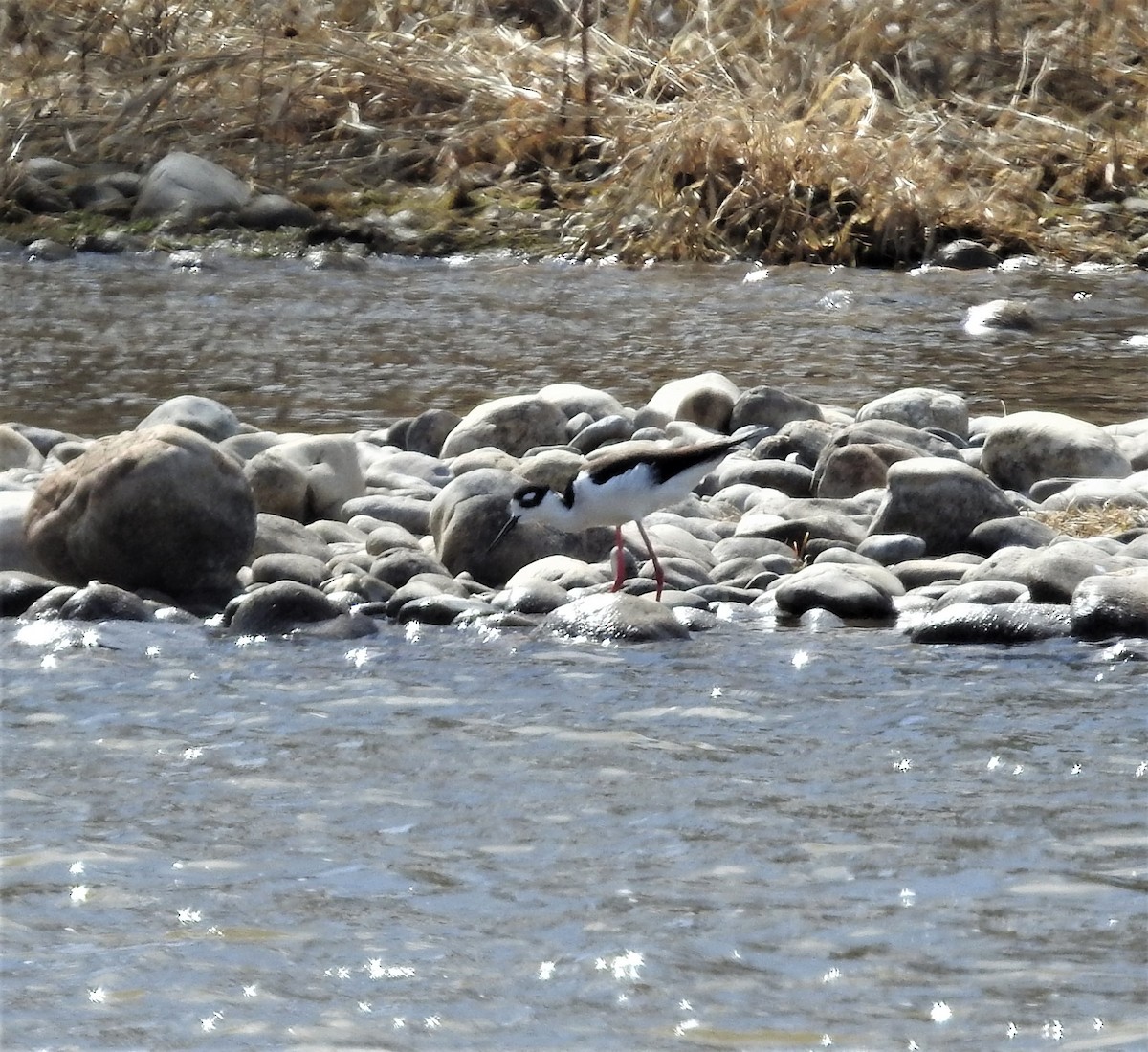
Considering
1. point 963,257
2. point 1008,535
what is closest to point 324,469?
point 1008,535

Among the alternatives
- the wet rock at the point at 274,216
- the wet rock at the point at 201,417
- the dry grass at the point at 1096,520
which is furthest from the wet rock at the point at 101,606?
the wet rock at the point at 274,216

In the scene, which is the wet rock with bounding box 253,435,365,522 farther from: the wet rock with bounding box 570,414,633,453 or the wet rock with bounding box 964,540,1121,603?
the wet rock with bounding box 964,540,1121,603

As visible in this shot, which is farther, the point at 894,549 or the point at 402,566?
the point at 894,549

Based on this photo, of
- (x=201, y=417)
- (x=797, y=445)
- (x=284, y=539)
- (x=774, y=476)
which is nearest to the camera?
(x=284, y=539)

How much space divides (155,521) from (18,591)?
1.46 feet

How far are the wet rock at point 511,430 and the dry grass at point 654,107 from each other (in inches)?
282

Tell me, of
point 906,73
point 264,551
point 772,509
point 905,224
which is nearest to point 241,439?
point 264,551

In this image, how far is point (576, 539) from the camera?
716 cm

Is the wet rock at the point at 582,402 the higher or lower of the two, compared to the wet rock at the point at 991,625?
lower

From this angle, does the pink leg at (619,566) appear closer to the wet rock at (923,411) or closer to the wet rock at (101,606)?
the wet rock at (101,606)

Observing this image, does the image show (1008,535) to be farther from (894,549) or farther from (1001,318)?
(1001,318)

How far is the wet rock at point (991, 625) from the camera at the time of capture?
5.86 meters

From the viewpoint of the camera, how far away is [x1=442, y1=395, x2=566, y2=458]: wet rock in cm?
881

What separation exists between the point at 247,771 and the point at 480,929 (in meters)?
1.15
